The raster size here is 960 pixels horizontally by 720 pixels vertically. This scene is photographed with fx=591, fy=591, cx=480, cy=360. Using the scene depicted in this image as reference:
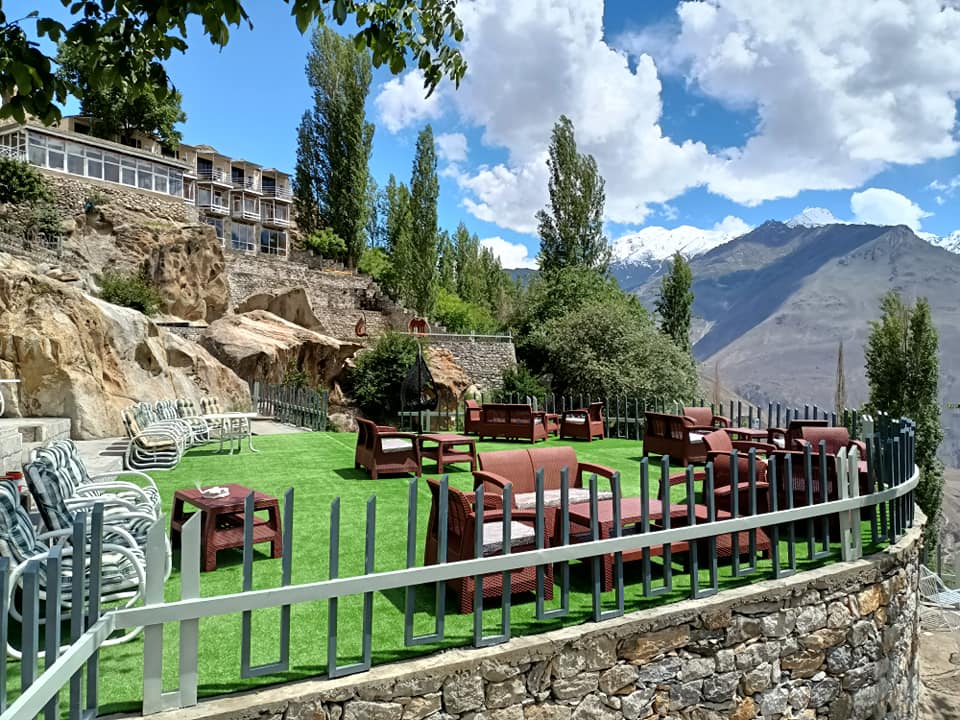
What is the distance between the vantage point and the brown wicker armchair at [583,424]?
12.5m

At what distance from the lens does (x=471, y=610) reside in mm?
3686

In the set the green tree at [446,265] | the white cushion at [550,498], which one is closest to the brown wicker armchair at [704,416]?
the white cushion at [550,498]

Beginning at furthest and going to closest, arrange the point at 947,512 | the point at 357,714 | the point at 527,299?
1. the point at 947,512
2. the point at 527,299
3. the point at 357,714

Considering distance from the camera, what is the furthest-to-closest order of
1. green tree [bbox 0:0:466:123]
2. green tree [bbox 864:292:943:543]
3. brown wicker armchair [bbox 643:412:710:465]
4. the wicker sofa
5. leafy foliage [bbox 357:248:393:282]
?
leafy foliage [bbox 357:248:393:282] → green tree [bbox 864:292:943:543] → the wicker sofa → brown wicker armchair [bbox 643:412:710:465] → green tree [bbox 0:0:466:123]

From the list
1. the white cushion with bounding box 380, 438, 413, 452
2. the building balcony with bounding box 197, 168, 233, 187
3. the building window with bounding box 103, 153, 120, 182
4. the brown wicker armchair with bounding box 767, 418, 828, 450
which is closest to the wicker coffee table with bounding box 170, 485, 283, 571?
the white cushion with bounding box 380, 438, 413, 452

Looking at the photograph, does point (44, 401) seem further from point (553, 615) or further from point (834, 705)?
point (834, 705)

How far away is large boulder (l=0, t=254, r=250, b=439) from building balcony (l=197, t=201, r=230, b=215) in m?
35.8

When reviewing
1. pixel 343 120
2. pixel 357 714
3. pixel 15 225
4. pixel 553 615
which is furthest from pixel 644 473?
pixel 343 120

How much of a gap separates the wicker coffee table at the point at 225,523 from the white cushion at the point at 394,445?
3013 mm

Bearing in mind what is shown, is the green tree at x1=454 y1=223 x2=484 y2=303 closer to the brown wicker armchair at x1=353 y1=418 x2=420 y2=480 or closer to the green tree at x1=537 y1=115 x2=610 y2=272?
the green tree at x1=537 y1=115 x2=610 y2=272

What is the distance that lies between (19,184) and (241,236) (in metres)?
22.5

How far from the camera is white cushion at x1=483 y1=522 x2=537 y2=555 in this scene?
3.79 m

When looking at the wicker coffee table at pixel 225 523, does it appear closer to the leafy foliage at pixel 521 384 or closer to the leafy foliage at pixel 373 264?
the leafy foliage at pixel 521 384

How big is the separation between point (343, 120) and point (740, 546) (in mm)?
42712
